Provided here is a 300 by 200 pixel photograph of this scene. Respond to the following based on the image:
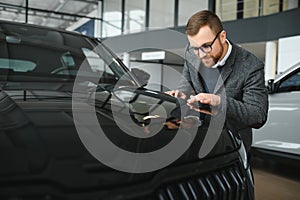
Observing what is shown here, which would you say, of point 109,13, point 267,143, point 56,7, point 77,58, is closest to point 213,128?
point 77,58

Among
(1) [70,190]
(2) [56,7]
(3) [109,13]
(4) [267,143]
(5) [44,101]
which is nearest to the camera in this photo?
(1) [70,190]

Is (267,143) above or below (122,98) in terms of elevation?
below

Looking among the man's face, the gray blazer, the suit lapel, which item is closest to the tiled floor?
the gray blazer

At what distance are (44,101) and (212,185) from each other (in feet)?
2.02

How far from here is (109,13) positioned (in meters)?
13.8

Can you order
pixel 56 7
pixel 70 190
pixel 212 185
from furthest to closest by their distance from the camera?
1. pixel 56 7
2. pixel 212 185
3. pixel 70 190

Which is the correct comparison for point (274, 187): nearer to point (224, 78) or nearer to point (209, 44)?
point (224, 78)

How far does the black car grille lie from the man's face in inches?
23.2

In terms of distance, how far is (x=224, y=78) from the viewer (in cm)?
143

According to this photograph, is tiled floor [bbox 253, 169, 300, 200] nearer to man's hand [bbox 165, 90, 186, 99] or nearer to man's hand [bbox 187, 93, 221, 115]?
man's hand [bbox 165, 90, 186, 99]

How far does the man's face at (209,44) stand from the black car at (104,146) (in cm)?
25

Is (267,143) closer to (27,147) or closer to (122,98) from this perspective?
(122,98)

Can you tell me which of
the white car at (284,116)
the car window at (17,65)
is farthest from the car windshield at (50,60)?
the white car at (284,116)

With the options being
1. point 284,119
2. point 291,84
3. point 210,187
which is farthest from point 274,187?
point 210,187
